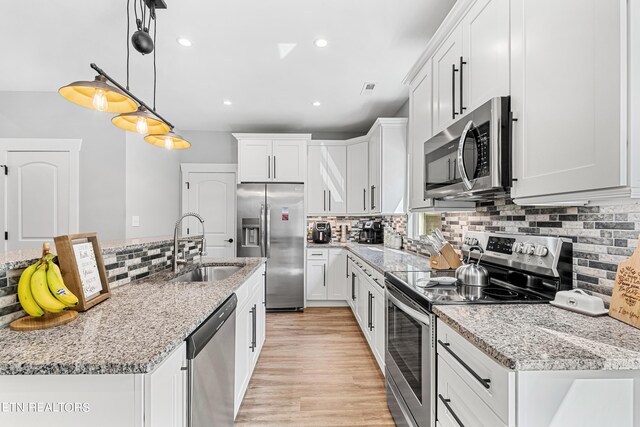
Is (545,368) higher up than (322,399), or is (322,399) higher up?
(545,368)

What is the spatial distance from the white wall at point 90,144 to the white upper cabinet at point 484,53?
380cm

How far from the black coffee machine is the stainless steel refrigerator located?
967 mm

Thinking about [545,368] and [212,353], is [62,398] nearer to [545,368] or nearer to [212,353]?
[212,353]

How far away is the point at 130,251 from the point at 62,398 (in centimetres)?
113

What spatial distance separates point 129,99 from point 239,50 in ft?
4.21

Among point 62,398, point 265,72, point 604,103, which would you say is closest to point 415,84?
point 265,72

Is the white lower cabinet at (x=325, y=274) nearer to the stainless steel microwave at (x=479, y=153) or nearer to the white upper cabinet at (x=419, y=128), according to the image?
the white upper cabinet at (x=419, y=128)

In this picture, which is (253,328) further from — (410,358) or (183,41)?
(183,41)

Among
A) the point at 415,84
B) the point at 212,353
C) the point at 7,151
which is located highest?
the point at 415,84

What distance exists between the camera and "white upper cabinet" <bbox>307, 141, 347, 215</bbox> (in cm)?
473

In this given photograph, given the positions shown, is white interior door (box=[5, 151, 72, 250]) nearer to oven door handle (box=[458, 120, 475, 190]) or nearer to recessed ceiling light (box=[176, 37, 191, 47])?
recessed ceiling light (box=[176, 37, 191, 47])

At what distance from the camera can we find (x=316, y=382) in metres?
2.43

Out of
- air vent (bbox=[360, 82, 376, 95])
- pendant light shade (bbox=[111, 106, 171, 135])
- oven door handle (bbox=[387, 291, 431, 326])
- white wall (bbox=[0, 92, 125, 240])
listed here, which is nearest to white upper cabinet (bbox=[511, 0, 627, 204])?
oven door handle (bbox=[387, 291, 431, 326])

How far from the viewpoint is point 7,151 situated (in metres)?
3.73
